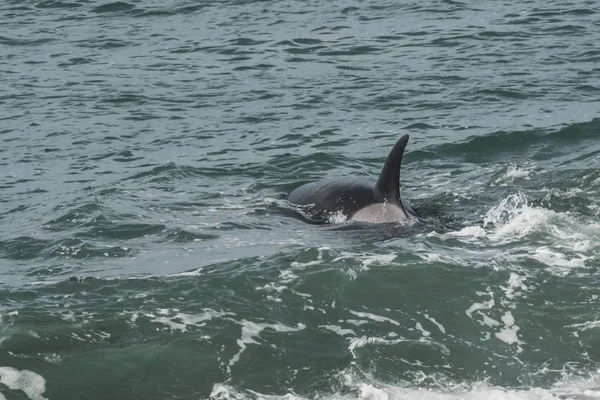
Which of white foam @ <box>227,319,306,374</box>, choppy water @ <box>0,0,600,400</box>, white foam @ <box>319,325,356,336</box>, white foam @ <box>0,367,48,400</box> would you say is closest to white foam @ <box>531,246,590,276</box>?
choppy water @ <box>0,0,600,400</box>

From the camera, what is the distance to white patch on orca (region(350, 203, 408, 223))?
13.1 m

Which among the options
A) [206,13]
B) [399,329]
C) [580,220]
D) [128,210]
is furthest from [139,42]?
[399,329]

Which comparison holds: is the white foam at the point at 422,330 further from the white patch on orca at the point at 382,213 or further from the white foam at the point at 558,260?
the white patch on orca at the point at 382,213

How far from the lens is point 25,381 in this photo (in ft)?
30.9

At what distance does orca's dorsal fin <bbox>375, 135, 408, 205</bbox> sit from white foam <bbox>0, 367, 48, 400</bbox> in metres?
5.05

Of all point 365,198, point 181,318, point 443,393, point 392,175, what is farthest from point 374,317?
point 365,198

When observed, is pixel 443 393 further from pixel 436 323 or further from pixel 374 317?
pixel 374 317

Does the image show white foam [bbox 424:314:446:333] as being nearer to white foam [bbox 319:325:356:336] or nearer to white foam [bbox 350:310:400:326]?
white foam [bbox 350:310:400:326]

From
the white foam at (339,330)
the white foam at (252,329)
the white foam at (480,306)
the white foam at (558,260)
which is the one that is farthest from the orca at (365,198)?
the white foam at (252,329)

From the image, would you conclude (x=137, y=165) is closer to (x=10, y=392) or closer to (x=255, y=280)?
(x=255, y=280)

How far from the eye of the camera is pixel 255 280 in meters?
11.5

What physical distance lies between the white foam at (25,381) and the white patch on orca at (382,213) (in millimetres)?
5014

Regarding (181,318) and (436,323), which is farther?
(181,318)

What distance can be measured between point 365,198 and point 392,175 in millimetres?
698
